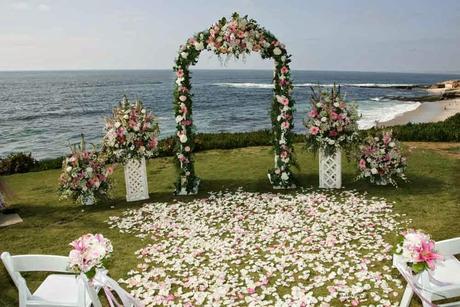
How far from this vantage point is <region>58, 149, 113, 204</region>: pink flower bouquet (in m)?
11.5

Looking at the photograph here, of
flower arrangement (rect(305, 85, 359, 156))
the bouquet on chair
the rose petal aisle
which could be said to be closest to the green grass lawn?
the rose petal aisle

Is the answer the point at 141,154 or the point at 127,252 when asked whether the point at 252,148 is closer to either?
the point at 141,154

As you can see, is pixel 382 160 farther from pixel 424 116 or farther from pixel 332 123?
pixel 424 116

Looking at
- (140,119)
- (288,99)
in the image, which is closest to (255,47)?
(288,99)

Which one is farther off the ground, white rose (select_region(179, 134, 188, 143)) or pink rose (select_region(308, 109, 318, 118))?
pink rose (select_region(308, 109, 318, 118))

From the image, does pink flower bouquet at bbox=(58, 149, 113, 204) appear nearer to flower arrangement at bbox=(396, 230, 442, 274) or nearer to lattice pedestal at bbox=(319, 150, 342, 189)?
lattice pedestal at bbox=(319, 150, 342, 189)

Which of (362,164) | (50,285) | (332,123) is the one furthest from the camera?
(362,164)

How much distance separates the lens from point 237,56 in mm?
11266

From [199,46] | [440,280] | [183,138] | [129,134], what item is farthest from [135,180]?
[440,280]

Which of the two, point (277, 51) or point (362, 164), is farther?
point (362, 164)

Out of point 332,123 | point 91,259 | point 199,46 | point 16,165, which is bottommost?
point 16,165

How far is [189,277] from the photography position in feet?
23.8

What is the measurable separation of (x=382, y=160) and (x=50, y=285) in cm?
947

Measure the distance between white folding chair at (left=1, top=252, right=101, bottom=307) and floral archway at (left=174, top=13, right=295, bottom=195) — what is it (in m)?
6.63
